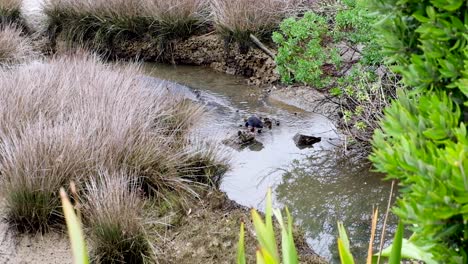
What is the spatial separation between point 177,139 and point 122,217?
61.6 inches

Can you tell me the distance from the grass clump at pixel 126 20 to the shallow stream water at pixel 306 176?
2.21m

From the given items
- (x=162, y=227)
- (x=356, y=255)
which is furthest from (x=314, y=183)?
(x=162, y=227)

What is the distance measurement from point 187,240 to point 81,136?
1.06 metres

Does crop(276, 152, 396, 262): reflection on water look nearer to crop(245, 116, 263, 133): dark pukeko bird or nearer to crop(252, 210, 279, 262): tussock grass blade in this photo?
crop(245, 116, 263, 133): dark pukeko bird

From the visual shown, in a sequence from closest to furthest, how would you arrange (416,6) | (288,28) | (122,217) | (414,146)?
(414,146), (416,6), (122,217), (288,28)

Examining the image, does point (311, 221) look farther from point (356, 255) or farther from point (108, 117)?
point (108, 117)

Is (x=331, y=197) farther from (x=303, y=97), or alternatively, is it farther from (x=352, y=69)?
(x=303, y=97)

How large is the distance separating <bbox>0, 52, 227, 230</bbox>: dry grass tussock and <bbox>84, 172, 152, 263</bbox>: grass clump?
24cm

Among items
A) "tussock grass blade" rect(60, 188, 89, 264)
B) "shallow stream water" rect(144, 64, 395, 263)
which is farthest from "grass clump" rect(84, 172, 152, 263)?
"tussock grass blade" rect(60, 188, 89, 264)

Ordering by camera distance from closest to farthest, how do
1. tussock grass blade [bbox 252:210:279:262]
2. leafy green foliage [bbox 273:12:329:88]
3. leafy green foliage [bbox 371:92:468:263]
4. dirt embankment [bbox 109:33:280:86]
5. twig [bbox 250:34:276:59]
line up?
leafy green foliage [bbox 371:92:468:263] → tussock grass blade [bbox 252:210:279:262] → leafy green foliage [bbox 273:12:329:88] → twig [bbox 250:34:276:59] → dirt embankment [bbox 109:33:280:86]

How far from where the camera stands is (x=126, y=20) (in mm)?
8570

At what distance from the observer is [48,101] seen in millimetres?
4680

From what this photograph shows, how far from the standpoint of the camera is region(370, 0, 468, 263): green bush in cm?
115

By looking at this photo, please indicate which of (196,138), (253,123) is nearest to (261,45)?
(253,123)
